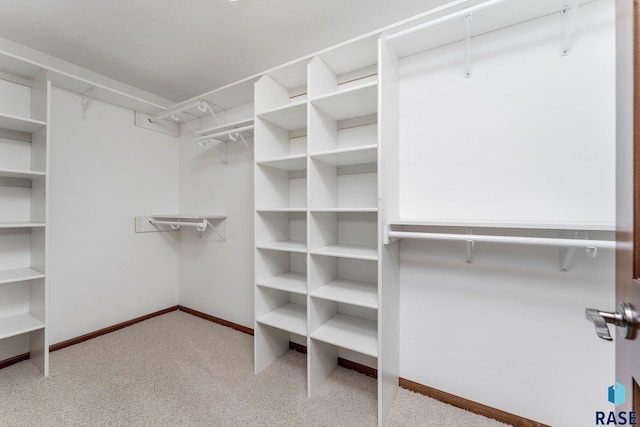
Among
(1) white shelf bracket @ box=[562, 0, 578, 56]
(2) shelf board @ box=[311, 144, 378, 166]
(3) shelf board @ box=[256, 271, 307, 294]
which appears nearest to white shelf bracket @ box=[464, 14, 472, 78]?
(1) white shelf bracket @ box=[562, 0, 578, 56]

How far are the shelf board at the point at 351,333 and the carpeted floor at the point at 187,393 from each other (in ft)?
1.27

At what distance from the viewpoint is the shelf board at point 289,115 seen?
1.69 meters

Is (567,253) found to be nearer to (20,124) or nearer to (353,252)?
(353,252)

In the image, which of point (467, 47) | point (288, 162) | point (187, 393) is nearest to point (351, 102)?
point (288, 162)

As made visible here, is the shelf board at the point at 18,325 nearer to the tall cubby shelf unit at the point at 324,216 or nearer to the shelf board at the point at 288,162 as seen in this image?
the tall cubby shelf unit at the point at 324,216

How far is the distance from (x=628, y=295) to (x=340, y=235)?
1.49 metres

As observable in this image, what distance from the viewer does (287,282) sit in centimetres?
188

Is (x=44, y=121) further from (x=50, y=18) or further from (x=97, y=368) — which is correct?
(x=97, y=368)

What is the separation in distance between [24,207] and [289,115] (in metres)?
2.11

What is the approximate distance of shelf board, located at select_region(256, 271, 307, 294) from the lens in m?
1.74

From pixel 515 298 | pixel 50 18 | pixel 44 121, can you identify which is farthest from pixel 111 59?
pixel 515 298

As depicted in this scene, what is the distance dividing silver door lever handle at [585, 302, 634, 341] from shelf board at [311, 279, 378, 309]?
3.14ft

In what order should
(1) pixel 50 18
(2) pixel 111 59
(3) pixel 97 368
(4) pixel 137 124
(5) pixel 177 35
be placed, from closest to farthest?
(1) pixel 50 18
(5) pixel 177 35
(3) pixel 97 368
(2) pixel 111 59
(4) pixel 137 124

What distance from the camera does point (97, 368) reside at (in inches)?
74.2
